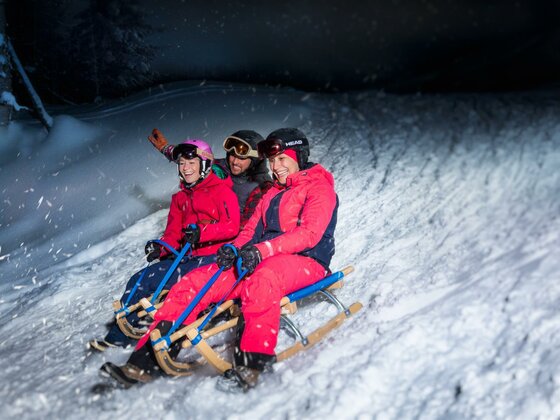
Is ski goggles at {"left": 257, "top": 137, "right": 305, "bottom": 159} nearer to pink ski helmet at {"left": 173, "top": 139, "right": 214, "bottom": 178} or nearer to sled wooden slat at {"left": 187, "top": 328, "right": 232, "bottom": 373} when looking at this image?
pink ski helmet at {"left": 173, "top": 139, "right": 214, "bottom": 178}

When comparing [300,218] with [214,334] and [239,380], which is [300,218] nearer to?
[214,334]

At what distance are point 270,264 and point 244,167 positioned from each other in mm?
1775

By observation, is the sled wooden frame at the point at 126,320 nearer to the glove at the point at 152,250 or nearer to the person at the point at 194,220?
the person at the point at 194,220

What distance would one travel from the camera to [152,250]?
3949 mm

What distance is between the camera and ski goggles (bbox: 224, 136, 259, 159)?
4574 millimetres

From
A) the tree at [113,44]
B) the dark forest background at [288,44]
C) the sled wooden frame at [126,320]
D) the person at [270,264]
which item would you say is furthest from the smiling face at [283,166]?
the tree at [113,44]

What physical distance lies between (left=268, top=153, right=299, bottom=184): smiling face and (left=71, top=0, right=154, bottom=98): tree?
10.6 meters

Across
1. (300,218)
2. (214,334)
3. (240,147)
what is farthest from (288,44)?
(214,334)

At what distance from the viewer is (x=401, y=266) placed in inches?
170

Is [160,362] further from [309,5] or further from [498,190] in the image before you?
[309,5]

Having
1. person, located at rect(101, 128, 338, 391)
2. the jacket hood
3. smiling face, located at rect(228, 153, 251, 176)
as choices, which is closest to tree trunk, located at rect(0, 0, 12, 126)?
smiling face, located at rect(228, 153, 251, 176)

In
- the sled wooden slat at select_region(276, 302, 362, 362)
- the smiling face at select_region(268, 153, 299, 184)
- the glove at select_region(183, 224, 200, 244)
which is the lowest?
the sled wooden slat at select_region(276, 302, 362, 362)

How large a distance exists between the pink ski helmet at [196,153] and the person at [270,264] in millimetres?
625

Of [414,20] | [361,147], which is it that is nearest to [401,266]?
[361,147]
